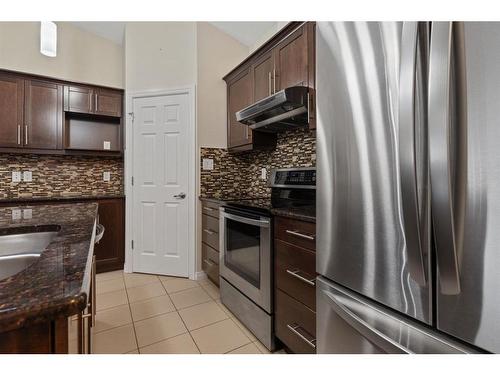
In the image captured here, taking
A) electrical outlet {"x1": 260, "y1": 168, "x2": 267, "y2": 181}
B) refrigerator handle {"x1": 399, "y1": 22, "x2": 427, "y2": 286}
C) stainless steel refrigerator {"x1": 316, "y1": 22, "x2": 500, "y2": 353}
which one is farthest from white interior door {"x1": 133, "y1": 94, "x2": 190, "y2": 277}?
refrigerator handle {"x1": 399, "y1": 22, "x2": 427, "y2": 286}

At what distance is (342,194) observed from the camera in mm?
954

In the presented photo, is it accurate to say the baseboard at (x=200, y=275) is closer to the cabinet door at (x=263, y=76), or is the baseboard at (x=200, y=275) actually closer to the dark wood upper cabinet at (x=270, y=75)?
the dark wood upper cabinet at (x=270, y=75)

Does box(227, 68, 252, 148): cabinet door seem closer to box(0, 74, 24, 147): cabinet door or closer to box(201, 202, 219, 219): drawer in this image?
box(201, 202, 219, 219): drawer

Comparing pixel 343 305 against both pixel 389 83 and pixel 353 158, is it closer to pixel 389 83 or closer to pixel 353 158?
pixel 353 158

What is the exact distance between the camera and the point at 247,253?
6.34 ft

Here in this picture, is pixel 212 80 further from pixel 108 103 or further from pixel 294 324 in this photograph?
pixel 294 324

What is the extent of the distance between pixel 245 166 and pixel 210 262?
125cm

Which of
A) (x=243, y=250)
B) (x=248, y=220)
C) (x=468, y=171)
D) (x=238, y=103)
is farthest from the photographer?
(x=238, y=103)

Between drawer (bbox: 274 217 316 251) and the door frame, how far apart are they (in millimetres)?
1503

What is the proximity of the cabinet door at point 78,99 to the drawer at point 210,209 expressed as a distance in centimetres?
187

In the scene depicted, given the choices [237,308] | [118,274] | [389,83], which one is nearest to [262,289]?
[237,308]

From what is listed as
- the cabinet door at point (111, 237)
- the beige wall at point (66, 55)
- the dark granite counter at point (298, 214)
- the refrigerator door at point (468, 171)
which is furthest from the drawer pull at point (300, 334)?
the beige wall at point (66, 55)

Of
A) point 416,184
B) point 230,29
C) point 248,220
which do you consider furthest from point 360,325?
point 230,29
